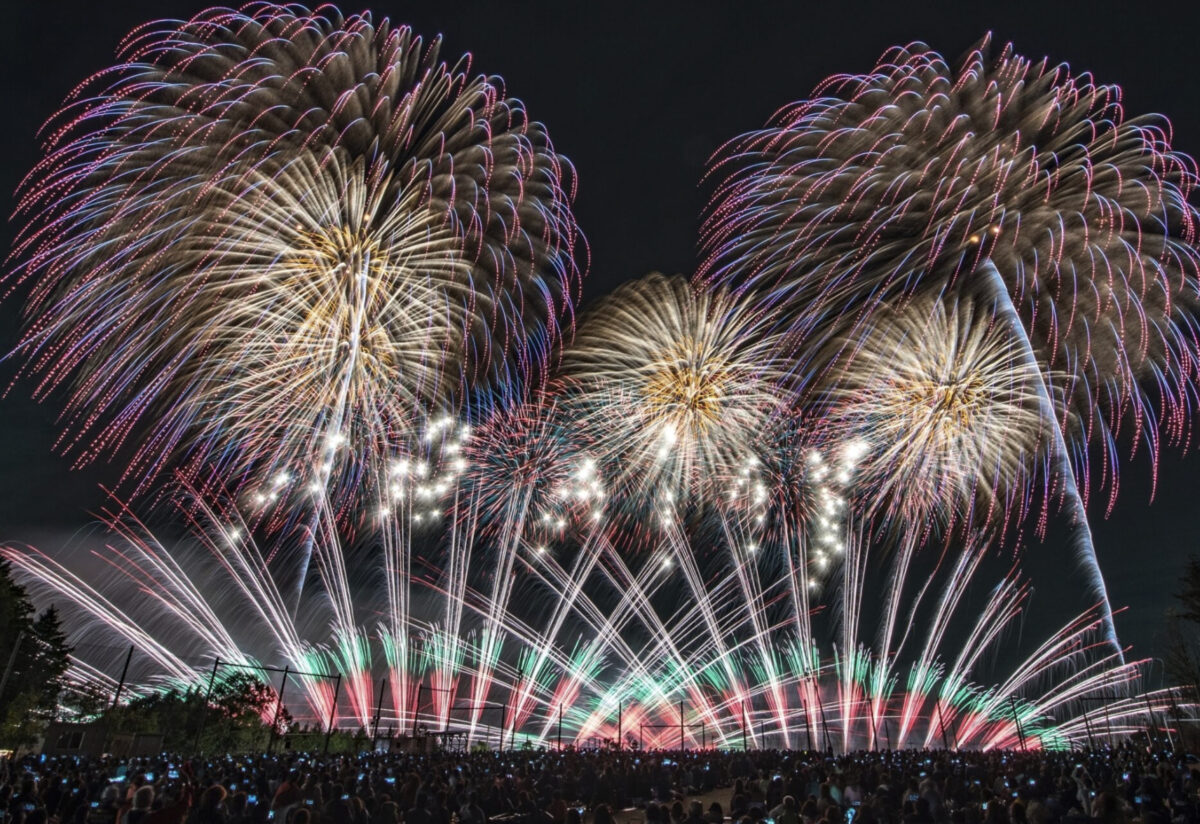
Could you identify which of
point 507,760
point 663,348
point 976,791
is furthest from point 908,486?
point 507,760

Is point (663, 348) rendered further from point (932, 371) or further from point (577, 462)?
point (932, 371)

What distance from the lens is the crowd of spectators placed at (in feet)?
32.8

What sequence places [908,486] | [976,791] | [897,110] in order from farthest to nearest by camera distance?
[908,486] < [897,110] < [976,791]

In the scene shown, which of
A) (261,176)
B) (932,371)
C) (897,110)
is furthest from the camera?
(932,371)

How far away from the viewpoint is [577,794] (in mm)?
19500

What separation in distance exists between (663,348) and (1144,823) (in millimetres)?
20313

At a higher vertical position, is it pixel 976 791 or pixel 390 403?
pixel 390 403

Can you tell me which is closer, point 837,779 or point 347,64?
point 837,779

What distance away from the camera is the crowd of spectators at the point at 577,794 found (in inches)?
393

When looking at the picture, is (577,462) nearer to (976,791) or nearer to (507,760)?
(507,760)

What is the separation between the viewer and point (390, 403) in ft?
85.8

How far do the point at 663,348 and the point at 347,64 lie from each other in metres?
13.4

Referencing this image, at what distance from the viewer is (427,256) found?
23266 mm

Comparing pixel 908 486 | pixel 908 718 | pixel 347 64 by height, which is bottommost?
pixel 908 718
